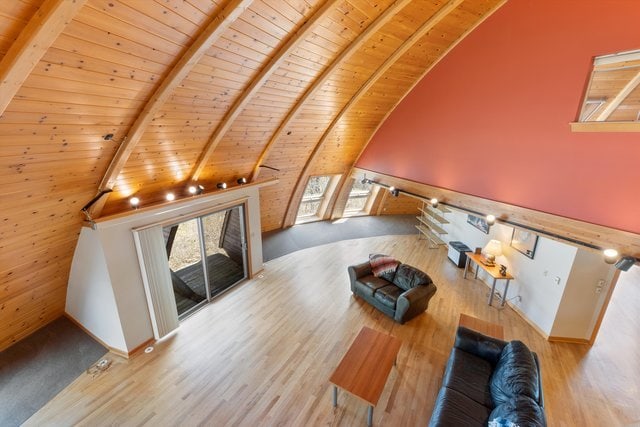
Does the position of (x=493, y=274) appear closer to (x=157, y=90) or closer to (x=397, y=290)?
(x=397, y=290)

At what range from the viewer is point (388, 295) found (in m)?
5.33

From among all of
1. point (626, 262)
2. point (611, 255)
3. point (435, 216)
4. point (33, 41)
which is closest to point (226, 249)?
point (33, 41)

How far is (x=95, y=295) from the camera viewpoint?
164 inches

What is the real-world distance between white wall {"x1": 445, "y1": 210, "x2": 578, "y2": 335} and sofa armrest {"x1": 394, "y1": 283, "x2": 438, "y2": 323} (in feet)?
6.19

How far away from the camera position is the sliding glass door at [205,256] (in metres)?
5.45

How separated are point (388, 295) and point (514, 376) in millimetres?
2337

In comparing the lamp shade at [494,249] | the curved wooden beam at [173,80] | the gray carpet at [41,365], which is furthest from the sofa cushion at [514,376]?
the gray carpet at [41,365]

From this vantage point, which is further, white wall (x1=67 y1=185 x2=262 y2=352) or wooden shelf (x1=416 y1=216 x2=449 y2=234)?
wooden shelf (x1=416 y1=216 x2=449 y2=234)

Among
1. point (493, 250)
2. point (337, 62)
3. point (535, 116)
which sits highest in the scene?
point (337, 62)

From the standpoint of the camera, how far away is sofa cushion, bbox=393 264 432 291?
538cm

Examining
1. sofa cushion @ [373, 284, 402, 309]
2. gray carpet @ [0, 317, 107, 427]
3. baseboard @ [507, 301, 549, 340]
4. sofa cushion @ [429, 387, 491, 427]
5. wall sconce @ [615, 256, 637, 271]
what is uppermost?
wall sconce @ [615, 256, 637, 271]

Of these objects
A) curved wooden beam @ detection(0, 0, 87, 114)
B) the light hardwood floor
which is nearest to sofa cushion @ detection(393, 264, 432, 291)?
the light hardwood floor

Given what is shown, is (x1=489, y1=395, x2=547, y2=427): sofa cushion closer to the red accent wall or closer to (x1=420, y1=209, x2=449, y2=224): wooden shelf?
the red accent wall

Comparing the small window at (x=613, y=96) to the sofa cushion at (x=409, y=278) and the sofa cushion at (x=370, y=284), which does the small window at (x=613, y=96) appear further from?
the sofa cushion at (x=370, y=284)
